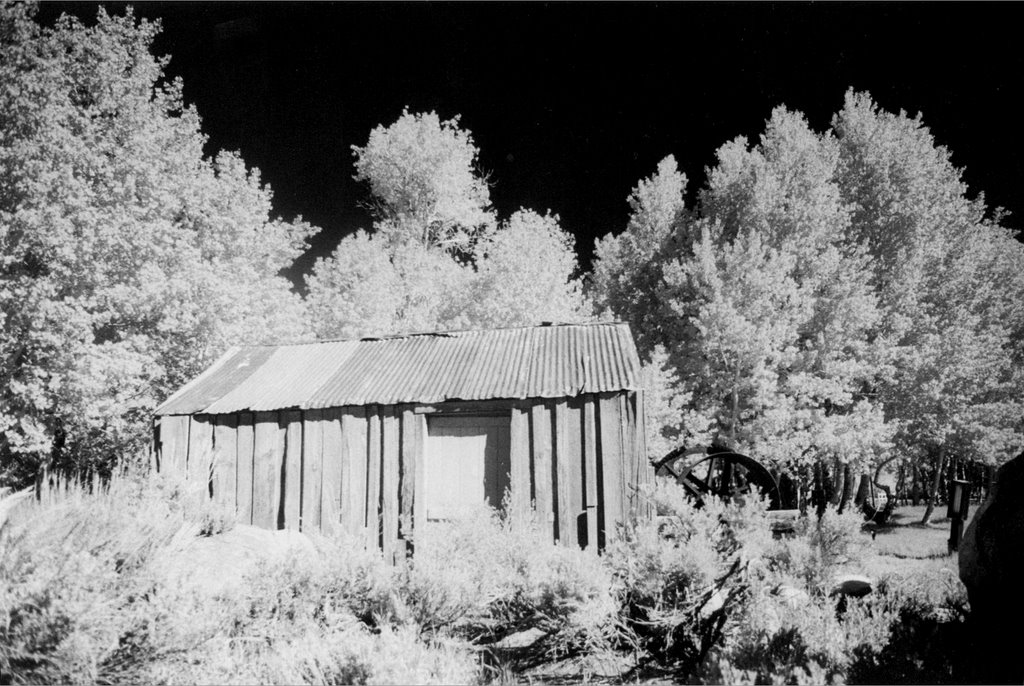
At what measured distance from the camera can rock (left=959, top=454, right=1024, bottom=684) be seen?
4.14m

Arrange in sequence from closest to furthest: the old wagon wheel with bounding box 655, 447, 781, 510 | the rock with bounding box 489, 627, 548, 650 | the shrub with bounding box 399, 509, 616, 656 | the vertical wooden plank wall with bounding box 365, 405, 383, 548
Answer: the shrub with bounding box 399, 509, 616, 656 < the rock with bounding box 489, 627, 548, 650 < the vertical wooden plank wall with bounding box 365, 405, 383, 548 < the old wagon wheel with bounding box 655, 447, 781, 510

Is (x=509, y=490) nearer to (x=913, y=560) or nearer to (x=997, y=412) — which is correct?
(x=913, y=560)

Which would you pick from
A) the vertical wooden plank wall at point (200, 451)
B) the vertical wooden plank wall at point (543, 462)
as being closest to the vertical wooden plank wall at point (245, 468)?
the vertical wooden plank wall at point (200, 451)

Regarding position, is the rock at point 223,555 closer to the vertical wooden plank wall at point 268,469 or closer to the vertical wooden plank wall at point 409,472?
the vertical wooden plank wall at point 268,469

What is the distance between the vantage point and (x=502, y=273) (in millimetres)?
17234

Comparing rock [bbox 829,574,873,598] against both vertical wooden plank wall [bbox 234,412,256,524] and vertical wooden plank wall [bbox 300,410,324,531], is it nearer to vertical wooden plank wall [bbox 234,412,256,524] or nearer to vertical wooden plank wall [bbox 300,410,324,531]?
vertical wooden plank wall [bbox 300,410,324,531]

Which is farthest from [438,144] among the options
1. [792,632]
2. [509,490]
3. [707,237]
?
[792,632]

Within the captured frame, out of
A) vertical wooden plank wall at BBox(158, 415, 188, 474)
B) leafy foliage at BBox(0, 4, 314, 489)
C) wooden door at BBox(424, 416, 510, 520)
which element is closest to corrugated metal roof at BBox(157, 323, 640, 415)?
vertical wooden plank wall at BBox(158, 415, 188, 474)

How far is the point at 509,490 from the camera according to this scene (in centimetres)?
848

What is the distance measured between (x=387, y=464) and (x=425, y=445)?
68 centimetres

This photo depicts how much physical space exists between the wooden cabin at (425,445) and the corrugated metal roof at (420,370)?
0.04 m

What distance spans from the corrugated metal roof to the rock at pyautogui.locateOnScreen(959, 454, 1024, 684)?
4.25m

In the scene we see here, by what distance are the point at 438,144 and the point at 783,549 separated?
18.8 meters

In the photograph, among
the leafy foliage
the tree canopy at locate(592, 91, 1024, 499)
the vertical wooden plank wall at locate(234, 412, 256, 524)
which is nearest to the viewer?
the vertical wooden plank wall at locate(234, 412, 256, 524)
